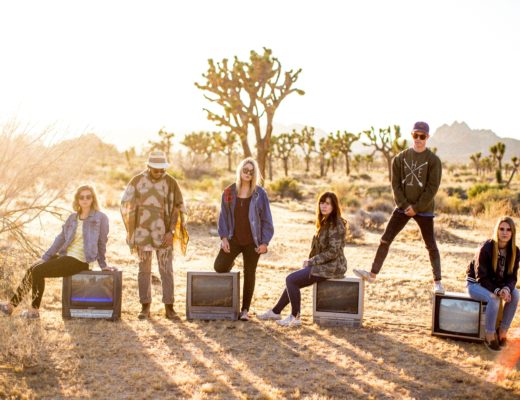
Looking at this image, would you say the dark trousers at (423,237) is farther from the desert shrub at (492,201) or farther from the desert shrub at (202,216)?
the desert shrub at (492,201)

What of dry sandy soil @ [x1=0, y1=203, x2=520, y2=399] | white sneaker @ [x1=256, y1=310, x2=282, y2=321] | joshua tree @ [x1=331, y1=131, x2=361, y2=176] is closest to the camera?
dry sandy soil @ [x1=0, y1=203, x2=520, y2=399]

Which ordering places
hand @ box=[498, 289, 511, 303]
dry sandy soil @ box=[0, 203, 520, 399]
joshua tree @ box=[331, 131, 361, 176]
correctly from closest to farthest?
dry sandy soil @ box=[0, 203, 520, 399], hand @ box=[498, 289, 511, 303], joshua tree @ box=[331, 131, 361, 176]

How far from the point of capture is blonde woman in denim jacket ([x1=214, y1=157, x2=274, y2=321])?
6.11m

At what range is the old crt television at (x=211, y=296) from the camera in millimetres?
6160

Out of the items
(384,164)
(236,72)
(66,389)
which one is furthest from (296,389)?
(384,164)

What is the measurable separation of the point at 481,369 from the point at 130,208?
3884 millimetres

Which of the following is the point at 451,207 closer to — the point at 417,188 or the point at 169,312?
the point at 417,188

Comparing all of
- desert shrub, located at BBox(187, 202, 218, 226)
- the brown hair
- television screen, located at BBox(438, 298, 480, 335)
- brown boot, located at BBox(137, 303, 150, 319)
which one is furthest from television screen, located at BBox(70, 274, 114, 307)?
desert shrub, located at BBox(187, 202, 218, 226)

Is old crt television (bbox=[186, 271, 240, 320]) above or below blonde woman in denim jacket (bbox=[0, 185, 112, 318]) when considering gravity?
below

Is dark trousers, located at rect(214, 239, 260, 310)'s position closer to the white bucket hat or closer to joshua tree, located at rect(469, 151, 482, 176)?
the white bucket hat

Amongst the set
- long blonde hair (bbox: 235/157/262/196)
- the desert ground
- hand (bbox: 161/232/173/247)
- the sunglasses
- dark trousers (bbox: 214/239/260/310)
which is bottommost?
the desert ground

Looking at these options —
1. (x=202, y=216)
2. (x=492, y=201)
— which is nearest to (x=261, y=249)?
(x=202, y=216)

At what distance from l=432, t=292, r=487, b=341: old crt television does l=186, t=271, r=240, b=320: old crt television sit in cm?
214

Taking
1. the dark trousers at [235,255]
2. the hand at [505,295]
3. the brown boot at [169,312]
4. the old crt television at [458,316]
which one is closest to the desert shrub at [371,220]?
the dark trousers at [235,255]
